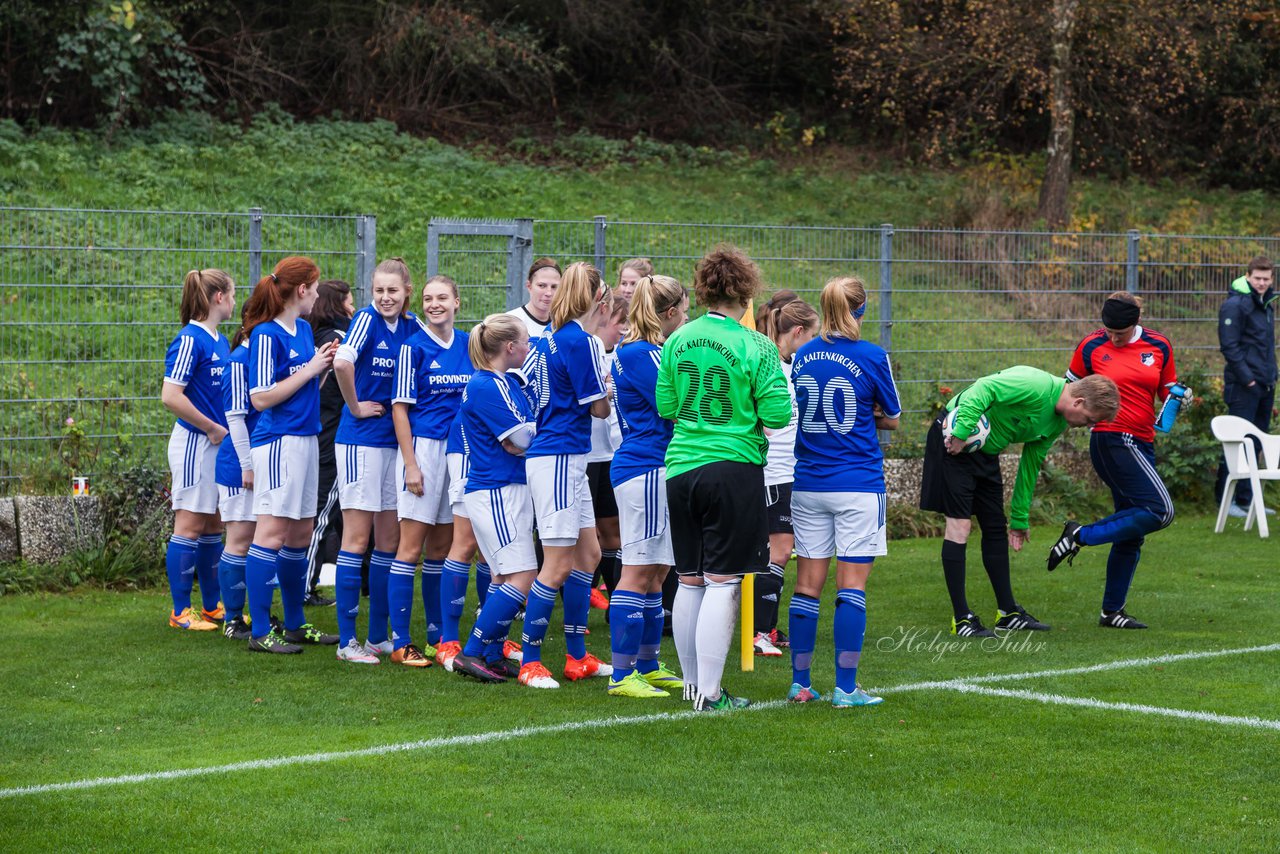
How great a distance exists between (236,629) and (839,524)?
3.67 metres

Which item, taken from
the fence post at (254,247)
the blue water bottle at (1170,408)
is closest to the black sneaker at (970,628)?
the blue water bottle at (1170,408)

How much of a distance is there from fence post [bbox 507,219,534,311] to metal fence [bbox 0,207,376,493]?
202 centimetres

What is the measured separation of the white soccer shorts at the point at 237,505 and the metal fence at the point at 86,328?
8.57 ft

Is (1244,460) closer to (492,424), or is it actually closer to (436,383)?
(436,383)

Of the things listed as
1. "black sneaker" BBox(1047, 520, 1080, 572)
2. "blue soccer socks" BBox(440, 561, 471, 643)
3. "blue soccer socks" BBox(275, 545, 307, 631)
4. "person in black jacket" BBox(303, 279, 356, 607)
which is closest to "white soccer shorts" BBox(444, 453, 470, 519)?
"blue soccer socks" BBox(440, 561, 471, 643)

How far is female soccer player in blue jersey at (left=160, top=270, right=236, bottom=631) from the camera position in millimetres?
8398

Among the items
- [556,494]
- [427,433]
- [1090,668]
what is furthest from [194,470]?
[1090,668]

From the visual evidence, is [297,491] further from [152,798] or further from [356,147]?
[356,147]

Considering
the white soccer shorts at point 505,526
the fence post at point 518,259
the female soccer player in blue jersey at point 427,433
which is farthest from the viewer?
the fence post at point 518,259

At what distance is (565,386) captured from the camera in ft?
22.6

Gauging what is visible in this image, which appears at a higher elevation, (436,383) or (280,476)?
(436,383)

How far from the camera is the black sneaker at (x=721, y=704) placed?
649 centimetres

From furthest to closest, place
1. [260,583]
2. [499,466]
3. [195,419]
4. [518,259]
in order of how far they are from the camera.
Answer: [518,259] < [195,419] < [260,583] < [499,466]

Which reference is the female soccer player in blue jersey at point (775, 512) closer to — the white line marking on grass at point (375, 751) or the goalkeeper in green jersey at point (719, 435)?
the white line marking on grass at point (375, 751)
